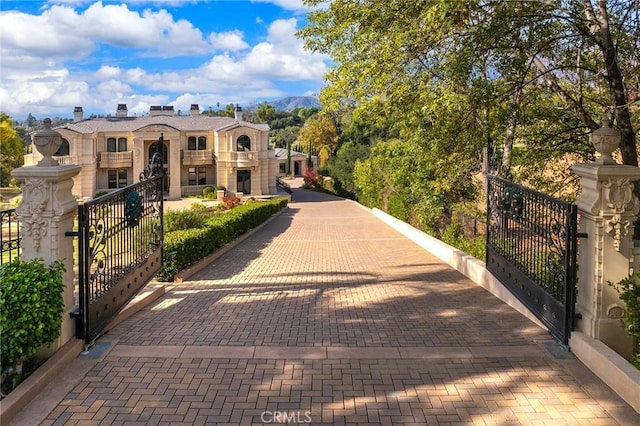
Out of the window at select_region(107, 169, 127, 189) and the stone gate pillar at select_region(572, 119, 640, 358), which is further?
the window at select_region(107, 169, 127, 189)

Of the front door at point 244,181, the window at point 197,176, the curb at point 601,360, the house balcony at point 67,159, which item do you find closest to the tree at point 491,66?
the curb at point 601,360

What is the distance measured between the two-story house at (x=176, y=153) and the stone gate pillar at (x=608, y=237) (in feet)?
139

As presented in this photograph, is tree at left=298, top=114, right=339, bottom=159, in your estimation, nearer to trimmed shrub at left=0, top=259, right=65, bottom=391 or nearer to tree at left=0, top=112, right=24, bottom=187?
tree at left=0, top=112, right=24, bottom=187

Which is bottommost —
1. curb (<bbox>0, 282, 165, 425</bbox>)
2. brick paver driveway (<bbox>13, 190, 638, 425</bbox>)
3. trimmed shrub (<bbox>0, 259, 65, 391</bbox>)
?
brick paver driveway (<bbox>13, 190, 638, 425</bbox>)

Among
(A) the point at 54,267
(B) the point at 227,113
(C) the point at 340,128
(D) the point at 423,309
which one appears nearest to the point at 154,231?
(A) the point at 54,267

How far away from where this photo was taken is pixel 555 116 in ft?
35.7

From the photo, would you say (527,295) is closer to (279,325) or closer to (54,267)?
(279,325)

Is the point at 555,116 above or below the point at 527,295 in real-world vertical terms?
above

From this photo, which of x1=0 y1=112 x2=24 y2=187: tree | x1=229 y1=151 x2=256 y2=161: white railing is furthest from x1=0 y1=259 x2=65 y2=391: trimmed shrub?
x1=0 y1=112 x2=24 y2=187: tree

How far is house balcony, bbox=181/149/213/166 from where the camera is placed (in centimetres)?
4762

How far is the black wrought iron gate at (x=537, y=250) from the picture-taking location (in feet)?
19.3

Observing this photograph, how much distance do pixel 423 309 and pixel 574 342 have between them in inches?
95.4

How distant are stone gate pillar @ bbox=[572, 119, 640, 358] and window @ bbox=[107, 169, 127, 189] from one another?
→ 1811 inches

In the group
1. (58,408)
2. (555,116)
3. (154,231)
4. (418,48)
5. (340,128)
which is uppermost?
(340,128)
